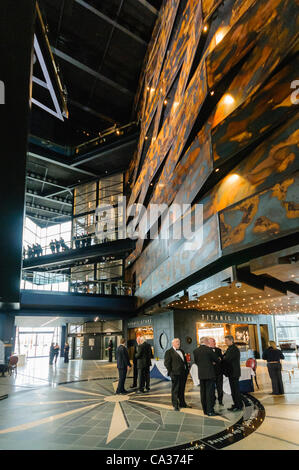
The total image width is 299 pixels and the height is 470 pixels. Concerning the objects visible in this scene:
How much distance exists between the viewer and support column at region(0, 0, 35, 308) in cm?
323

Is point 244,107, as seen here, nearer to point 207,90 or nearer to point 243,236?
point 207,90

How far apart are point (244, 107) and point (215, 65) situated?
1.72m

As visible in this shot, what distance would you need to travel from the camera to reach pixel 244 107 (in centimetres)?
779

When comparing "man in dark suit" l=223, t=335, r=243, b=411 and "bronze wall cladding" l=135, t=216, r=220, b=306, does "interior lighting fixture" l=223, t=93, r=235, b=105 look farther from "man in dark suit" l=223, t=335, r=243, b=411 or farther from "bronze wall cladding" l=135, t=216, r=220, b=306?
"man in dark suit" l=223, t=335, r=243, b=411

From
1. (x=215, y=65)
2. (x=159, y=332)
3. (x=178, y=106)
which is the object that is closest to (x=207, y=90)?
(x=215, y=65)

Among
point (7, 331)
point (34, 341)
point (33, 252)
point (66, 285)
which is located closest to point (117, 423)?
point (66, 285)

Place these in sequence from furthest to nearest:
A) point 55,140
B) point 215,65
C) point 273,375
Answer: point 55,140
point 273,375
point 215,65

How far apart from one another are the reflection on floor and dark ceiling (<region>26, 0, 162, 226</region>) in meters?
17.3

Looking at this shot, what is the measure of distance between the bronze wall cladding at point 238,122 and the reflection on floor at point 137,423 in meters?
3.91

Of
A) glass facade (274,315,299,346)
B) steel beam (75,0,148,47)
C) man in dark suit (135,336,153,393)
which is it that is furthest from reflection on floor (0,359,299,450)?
steel beam (75,0,148,47)

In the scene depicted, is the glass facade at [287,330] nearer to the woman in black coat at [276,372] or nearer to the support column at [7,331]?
the woman in black coat at [276,372]

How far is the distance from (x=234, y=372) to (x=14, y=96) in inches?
295

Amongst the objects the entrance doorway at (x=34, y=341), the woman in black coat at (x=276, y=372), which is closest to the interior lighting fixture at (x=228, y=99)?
the woman in black coat at (x=276, y=372)

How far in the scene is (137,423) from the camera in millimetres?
6129
